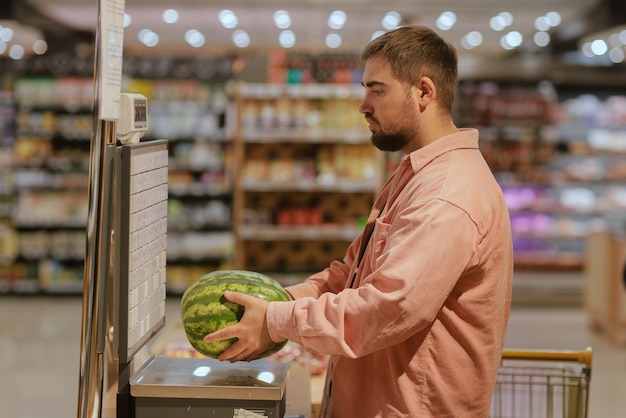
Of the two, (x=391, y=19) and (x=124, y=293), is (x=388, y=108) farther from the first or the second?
(x=391, y=19)

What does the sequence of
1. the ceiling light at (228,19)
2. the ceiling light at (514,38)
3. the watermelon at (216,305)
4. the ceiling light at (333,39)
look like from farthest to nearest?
1. the ceiling light at (333,39)
2. the ceiling light at (514,38)
3. the ceiling light at (228,19)
4. the watermelon at (216,305)

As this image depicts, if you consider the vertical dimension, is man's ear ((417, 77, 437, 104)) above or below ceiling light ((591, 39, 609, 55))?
below

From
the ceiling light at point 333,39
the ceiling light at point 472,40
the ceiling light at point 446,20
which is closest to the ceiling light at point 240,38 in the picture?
the ceiling light at point 333,39

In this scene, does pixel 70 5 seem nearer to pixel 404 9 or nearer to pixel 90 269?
pixel 404 9

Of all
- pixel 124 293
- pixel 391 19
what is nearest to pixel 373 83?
pixel 124 293

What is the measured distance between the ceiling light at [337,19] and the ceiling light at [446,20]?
1517 mm

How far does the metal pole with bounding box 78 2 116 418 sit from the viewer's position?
77.4 inches

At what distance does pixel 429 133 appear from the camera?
224 centimetres

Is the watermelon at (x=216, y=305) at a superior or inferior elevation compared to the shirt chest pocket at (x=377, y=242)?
inferior

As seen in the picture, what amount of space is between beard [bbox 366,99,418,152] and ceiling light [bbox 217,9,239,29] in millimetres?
11324

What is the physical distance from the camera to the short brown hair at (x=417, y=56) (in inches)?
86.1

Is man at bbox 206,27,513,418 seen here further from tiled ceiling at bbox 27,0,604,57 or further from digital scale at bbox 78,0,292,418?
tiled ceiling at bbox 27,0,604,57

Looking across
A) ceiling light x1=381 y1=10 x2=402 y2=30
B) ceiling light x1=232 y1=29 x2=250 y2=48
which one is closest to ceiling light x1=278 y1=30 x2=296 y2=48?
ceiling light x1=232 y1=29 x2=250 y2=48

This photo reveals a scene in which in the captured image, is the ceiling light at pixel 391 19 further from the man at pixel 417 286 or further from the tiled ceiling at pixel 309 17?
the man at pixel 417 286
